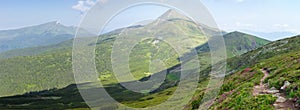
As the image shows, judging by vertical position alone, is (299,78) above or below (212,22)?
below

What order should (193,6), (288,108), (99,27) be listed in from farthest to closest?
(288,108)
(193,6)
(99,27)

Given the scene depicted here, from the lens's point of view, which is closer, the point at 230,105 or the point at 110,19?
the point at 110,19

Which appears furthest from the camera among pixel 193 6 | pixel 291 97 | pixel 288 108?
pixel 291 97

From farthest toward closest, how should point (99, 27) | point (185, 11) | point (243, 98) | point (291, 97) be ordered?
1. point (243, 98)
2. point (291, 97)
3. point (185, 11)
4. point (99, 27)

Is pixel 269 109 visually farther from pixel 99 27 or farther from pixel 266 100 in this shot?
pixel 99 27

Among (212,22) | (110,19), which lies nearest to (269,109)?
(212,22)

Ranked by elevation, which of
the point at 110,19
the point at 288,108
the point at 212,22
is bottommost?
the point at 288,108

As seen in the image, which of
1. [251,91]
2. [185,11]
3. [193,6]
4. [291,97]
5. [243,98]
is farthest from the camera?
[251,91]

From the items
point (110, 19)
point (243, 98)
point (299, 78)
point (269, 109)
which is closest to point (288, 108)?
point (269, 109)

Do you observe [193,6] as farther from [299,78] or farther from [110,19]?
[299,78]
